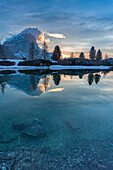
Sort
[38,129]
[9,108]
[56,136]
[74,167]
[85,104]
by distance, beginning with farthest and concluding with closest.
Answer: [85,104], [9,108], [38,129], [56,136], [74,167]

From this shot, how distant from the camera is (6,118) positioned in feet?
20.9

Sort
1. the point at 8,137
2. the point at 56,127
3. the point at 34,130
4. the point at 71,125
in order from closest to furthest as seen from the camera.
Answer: the point at 8,137, the point at 34,130, the point at 56,127, the point at 71,125

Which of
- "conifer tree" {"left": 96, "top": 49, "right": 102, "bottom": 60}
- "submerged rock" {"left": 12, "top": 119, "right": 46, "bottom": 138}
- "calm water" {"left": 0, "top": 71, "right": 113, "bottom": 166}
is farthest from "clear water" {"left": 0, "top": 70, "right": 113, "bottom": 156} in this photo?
"conifer tree" {"left": 96, "top": 49, "right": 102, "bottom": 60}

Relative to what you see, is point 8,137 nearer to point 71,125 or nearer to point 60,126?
point 60,126

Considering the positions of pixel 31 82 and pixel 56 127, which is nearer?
pixel 56 127

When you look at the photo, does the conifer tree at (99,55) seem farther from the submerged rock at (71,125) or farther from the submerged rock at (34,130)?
the submerged rock at (34,130)

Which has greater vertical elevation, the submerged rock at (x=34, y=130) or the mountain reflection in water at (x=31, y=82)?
the mountain reflection in water at (x=31, y=82)

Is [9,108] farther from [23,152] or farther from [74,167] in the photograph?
[74,167]

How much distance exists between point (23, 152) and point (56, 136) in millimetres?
1684

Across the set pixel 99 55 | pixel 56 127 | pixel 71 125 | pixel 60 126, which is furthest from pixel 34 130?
pixel 99 55

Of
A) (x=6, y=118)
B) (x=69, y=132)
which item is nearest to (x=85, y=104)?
(x=69, y=132)

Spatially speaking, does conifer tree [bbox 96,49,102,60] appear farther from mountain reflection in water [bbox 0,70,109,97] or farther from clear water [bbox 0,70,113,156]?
clear water [bbox 0,70,113,156]

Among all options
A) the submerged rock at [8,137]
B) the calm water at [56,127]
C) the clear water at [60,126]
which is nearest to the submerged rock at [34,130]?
the calm water at [56,127]

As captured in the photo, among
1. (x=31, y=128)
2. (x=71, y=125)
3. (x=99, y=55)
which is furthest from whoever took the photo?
(x=99, y=55)
